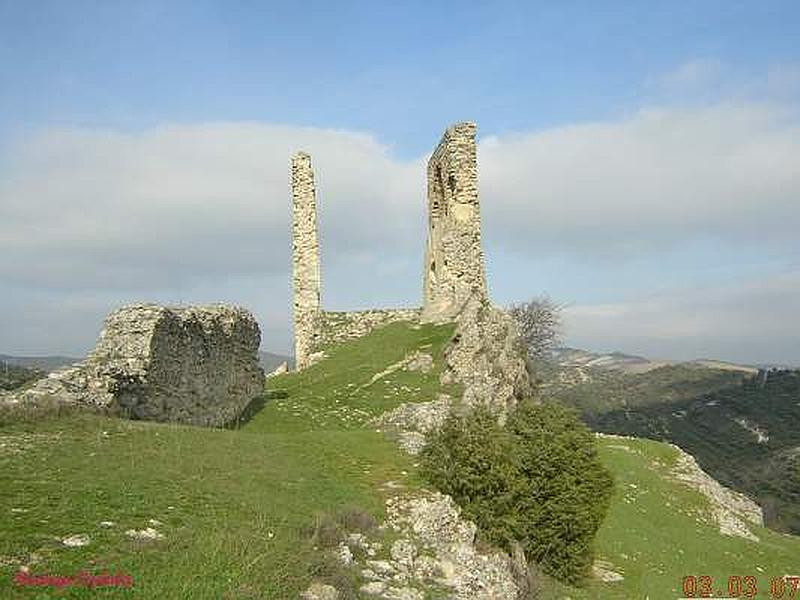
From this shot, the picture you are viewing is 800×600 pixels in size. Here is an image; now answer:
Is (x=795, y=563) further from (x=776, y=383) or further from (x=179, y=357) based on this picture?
(x=776, y=383)

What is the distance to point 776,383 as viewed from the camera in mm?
136875

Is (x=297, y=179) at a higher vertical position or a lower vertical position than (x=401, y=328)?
higher

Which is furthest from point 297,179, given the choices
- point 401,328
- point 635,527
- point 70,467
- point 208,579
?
point 208,579

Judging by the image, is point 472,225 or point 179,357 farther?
point 472,225

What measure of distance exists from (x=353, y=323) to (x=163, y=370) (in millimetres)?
19660

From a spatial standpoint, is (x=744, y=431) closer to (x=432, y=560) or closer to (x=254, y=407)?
(x=254, y=407)

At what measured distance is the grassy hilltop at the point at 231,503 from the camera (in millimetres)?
8336

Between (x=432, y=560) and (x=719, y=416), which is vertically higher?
(x=432, y=560)

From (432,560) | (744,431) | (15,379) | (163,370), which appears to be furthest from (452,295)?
(744,431)

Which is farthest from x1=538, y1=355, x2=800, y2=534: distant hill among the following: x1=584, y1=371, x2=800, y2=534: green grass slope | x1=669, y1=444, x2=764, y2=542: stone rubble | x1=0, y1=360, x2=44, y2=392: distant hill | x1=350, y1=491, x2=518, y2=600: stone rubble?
x1=350, y1=491, x2=518, y2=600: stone rubble

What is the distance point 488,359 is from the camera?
2331 cm

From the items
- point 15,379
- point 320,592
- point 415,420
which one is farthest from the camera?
point 15,379

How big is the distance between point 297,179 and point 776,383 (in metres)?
129

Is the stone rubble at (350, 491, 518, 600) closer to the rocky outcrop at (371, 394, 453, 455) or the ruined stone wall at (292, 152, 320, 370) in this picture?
the rocky outcrop at (371, 394, 453, 455)
